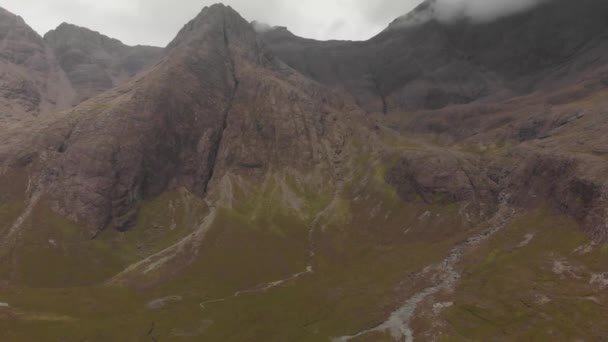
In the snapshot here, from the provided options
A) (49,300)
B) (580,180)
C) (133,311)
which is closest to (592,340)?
(580,180)

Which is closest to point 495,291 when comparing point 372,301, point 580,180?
point 372,301

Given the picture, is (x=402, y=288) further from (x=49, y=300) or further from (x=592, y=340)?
(x=49, y=300)

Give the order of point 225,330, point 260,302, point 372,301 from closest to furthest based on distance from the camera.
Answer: point 225,330 < point 372,301 < point 260,302

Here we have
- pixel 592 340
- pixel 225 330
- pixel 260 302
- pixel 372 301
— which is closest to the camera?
pixel 592 340

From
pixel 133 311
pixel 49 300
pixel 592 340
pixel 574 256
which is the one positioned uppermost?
pixel 49 300

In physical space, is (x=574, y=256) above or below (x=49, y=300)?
below

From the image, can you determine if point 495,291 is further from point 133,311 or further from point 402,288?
point 133,311

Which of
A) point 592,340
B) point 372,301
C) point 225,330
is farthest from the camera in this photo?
point 372,301

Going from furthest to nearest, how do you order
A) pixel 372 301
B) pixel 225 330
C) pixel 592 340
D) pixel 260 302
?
pixel 260 302
pixel 372 301
pixel 225 330
pixel 592 340

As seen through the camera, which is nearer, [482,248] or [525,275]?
[525,275]
